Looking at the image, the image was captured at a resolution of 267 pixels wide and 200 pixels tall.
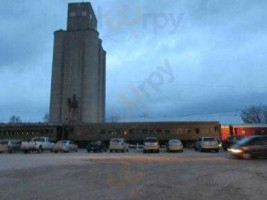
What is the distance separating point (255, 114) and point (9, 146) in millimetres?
75902

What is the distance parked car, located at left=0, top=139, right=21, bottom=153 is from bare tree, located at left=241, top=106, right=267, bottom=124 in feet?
229

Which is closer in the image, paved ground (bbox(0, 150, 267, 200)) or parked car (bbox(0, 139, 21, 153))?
paved ground (bbox(0, 150, 267, 200))

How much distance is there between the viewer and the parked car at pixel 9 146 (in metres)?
43.4

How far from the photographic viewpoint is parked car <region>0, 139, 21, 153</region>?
142 feet

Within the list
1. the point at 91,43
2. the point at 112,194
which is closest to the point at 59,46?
the point at 91,43

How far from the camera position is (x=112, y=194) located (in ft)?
33.6

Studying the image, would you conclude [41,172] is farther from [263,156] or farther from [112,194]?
[263,156]

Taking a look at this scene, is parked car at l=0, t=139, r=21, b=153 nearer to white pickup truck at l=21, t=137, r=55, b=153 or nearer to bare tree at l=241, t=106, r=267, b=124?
white pickup truck at l=21, t=137, r=55, b=153

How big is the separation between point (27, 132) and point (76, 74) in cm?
4805

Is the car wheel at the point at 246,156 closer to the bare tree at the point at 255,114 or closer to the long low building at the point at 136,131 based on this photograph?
the long low building at the point at 136,131

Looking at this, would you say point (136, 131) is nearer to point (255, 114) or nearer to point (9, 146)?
point (9, 146)

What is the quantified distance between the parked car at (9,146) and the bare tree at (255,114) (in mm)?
69720

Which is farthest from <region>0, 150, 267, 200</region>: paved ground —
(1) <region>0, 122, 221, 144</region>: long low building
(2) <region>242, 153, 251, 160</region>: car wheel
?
(1) <region>0, 122, 221, 144</region>: long low building

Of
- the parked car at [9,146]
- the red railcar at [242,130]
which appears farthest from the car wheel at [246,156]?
the red railcar at [242,130]
